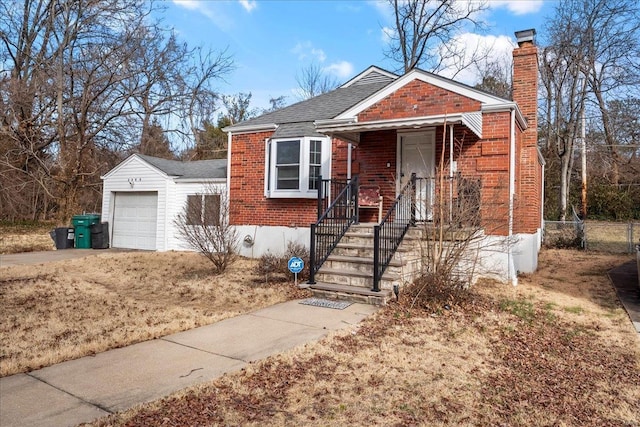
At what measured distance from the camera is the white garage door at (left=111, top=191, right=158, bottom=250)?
15.7 m

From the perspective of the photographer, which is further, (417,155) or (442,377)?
(417,155)

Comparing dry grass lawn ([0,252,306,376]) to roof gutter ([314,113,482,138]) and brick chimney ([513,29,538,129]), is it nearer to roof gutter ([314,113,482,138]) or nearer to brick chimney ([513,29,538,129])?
roof gutter ([314,113,482,138])

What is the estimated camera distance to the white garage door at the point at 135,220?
15680 mm

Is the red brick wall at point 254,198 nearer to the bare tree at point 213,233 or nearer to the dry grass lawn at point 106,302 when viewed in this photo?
the dry grass lawn at point 106,302

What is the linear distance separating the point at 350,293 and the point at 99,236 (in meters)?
12.5

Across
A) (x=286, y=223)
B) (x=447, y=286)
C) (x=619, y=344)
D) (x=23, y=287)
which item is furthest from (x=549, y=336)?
(x=23, y=287)

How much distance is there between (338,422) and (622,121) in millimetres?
29940

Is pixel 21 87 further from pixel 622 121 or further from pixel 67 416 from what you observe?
pixel 622 121

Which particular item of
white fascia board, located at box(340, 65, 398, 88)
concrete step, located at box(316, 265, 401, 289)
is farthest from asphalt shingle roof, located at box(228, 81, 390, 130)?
concrete step, located at box(316, 265, 401, 289)

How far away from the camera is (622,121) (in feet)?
85.1

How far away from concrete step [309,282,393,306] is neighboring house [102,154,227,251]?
7.61 m

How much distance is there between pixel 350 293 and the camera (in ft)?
23.6

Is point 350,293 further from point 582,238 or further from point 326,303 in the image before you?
point 582,238

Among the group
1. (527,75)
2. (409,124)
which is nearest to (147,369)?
(409,124)
